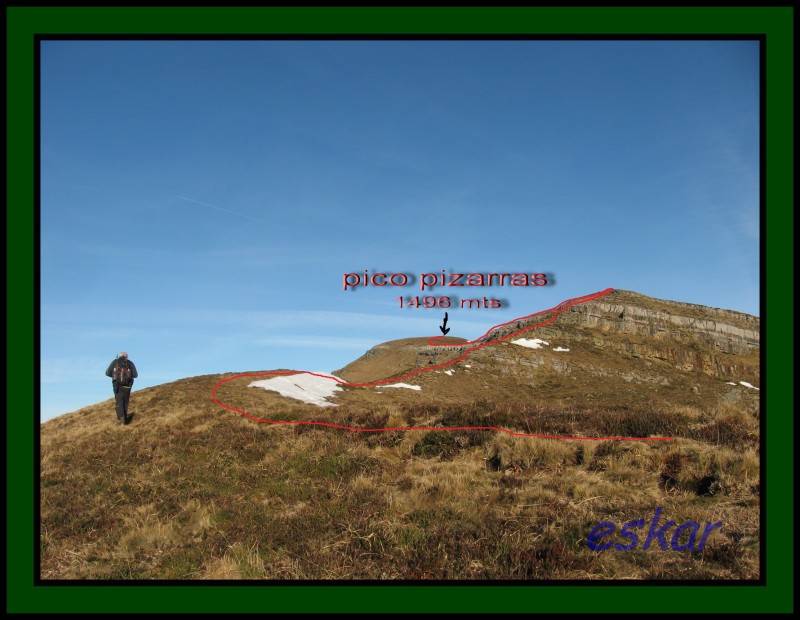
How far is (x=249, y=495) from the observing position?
1141 cm

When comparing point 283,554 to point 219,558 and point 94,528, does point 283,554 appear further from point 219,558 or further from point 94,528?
point 94,528

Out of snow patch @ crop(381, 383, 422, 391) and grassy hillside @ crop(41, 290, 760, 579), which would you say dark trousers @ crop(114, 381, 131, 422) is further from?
snow patch @ crop(381, 383, 422, 391)

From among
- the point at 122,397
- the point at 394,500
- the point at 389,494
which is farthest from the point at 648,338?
the point at 394,500

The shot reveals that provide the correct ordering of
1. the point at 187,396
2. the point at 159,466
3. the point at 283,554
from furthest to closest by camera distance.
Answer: the point at 187,396 → the point at 159,466 → the point at 283,554

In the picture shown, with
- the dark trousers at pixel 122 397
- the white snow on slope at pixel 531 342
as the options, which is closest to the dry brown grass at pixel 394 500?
the dark trousers at pixel 122 397

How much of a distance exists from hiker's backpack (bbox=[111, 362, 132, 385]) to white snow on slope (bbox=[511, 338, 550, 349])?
3612cm

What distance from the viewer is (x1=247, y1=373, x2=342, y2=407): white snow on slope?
78.3 feet

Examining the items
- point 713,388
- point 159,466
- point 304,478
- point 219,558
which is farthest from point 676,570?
point 713,388

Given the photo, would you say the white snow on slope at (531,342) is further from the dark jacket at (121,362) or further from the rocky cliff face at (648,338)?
the dark jacket at (121,362)

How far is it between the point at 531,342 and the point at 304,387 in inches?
1161

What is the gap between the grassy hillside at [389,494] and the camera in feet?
24.1

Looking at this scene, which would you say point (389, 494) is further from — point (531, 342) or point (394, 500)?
point (531, 342)

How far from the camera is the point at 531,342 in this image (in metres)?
49.9

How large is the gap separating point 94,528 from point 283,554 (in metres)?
5.15
